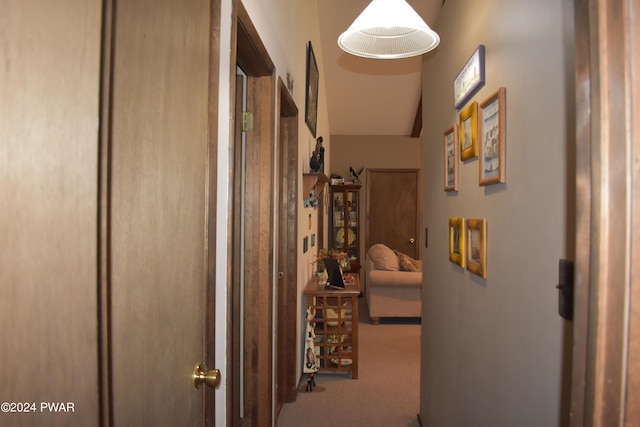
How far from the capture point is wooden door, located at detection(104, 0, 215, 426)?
2.22 feet

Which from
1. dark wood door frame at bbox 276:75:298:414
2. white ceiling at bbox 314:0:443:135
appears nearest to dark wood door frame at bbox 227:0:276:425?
dark wood door frame at bbox 276:75:298:414

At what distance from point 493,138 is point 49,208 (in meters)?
1.35

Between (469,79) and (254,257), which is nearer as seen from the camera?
(469,79)

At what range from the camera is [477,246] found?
1.67 metres

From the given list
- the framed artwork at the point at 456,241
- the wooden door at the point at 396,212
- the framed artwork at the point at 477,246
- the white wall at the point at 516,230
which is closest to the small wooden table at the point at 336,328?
the white wall at the point at 516,230

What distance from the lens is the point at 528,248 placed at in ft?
4.02

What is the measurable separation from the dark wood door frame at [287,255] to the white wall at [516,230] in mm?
1092

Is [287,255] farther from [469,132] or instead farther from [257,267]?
[469,132]

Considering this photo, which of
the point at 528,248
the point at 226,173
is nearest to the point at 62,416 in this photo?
the point at 226,173

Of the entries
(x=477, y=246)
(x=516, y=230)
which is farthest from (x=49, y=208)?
(x=477, y=246)

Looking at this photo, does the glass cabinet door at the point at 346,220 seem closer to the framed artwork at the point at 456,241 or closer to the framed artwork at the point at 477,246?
the framed artwork at the point at 456,241

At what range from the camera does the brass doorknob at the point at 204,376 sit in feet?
3.42

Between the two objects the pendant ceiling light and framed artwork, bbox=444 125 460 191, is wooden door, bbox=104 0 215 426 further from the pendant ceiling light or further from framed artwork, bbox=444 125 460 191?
framed artwork, bbox=444 125 460 191

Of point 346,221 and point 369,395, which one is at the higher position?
point 346,221
